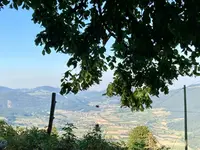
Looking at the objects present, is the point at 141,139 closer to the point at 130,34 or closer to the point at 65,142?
the point at 65,142

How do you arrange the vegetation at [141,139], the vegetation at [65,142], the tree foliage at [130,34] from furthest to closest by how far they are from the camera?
the vegetation at [141,139], the vegetation at [65,142], the tree foliage at [130,34]

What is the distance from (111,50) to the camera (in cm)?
390

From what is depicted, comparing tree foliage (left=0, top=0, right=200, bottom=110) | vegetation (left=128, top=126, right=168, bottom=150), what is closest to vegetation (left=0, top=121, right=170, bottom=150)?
tree foliage (left=0, top=0, right=200, bottom=110)

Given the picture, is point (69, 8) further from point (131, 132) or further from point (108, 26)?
point (131, 132)

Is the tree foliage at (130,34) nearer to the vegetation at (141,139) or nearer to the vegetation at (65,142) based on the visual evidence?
the vegetation at (65,142)

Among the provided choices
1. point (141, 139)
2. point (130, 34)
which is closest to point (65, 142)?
point (130, 34)

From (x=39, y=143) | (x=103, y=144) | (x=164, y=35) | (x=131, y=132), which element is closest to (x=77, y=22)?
(x=164, y=35)

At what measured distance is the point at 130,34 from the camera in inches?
168

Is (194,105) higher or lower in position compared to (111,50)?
higher

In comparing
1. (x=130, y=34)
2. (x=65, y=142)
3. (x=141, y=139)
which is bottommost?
(x=65, y=142)

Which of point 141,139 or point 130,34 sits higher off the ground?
point 130,34

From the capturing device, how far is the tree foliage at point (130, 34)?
3596 mm

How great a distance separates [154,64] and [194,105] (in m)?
82.0

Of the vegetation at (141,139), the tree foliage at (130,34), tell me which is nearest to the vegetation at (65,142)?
the tree foliage at (130,34)
